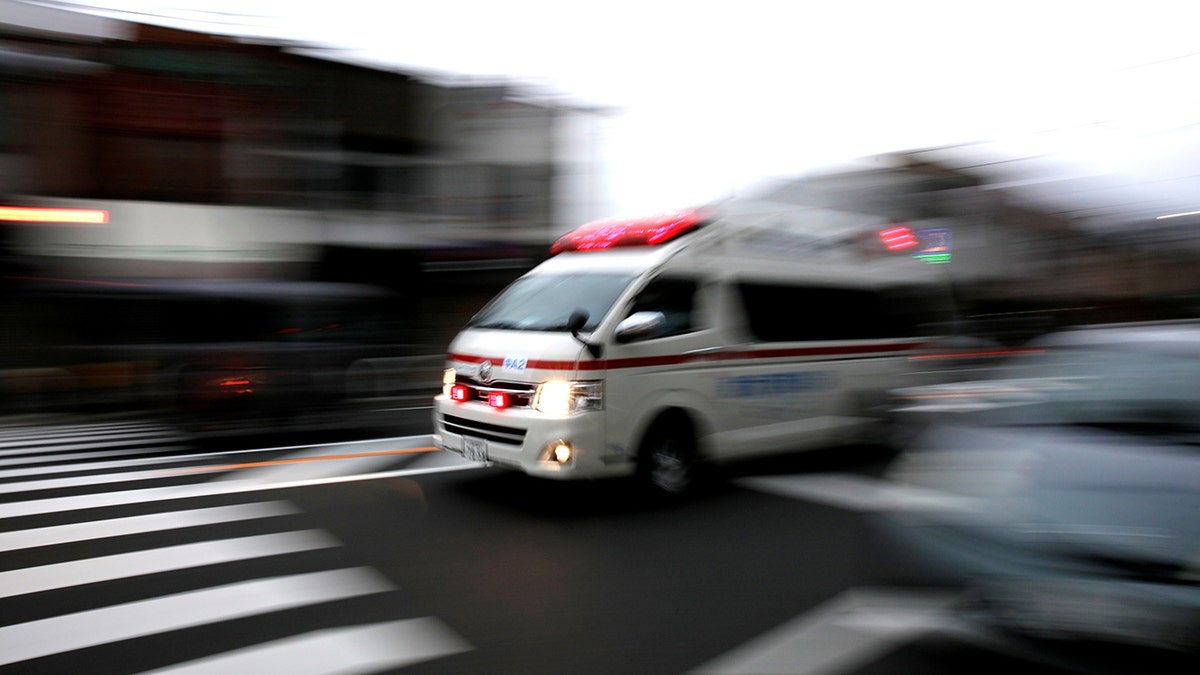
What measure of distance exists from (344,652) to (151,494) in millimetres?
4375

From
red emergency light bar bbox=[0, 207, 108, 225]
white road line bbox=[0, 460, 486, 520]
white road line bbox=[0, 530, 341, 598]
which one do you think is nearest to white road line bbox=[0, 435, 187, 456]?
white road line bbox=[0, 460, 486, 520]

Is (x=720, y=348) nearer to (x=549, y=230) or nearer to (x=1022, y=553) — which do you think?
(x=1022, y=553)

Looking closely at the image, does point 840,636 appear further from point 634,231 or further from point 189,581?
point 634,231

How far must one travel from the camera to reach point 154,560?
17.9 ft

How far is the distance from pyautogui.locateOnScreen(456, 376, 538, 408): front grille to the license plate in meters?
0.33

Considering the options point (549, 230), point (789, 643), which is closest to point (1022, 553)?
point (789, 643)

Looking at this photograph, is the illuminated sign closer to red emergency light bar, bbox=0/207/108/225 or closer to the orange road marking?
the orange road marking

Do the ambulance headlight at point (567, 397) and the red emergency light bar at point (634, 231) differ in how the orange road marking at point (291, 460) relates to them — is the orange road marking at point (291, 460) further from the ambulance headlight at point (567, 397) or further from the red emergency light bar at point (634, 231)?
the ambulance headlight at point (567, 397)

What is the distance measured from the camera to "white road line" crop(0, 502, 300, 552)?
602 cm

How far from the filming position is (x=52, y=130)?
1900 cm

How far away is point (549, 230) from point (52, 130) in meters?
12.9

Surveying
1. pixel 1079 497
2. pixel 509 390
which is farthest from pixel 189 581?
pixel 1079 497

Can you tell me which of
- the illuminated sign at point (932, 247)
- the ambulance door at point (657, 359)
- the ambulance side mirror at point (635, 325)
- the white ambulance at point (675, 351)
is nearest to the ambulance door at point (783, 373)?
the white ambulance at point (675, 351)

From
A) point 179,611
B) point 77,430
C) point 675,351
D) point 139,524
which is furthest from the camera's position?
point 77,430
